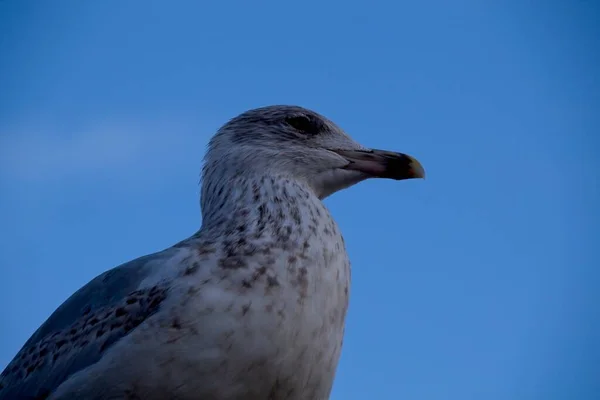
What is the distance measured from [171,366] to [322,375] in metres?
0.58

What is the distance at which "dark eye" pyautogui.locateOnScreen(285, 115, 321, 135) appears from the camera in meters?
3.75

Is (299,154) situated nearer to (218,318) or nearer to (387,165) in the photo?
(387,165)

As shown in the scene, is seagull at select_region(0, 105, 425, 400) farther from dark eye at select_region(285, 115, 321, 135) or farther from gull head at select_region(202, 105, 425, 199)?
dark eye at select_region(285, 115, 321, 135)

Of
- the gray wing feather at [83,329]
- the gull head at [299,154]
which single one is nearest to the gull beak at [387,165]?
the gull head at [299,154]

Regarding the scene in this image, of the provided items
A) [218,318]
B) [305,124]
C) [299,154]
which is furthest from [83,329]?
[305,124]

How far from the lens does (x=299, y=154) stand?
3529mm

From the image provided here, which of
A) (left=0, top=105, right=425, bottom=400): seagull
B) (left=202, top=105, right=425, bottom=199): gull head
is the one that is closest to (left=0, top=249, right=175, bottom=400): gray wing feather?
(left=0, top=105, right=425, bottom=400): seagull

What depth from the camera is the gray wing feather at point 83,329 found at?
244 cm

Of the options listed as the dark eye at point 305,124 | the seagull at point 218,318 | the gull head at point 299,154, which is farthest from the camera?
the dark eye at point 305,124

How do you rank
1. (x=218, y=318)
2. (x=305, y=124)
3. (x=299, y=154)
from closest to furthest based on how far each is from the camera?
(x=218, y=318)
(x=299, y=154)
(x=305, y=124)

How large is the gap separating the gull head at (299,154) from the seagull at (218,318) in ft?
0.79

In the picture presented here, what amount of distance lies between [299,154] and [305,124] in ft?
1.01

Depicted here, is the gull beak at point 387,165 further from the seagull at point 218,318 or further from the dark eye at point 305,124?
the seagull at point 218,318

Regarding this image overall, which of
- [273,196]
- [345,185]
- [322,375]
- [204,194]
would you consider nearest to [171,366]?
[322,375]
